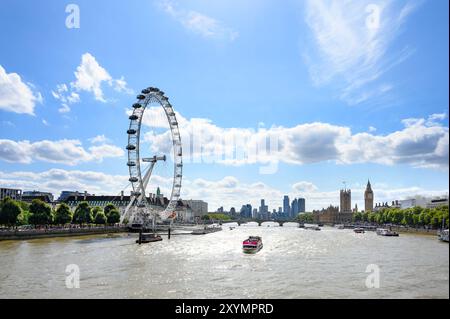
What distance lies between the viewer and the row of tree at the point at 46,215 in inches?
2940

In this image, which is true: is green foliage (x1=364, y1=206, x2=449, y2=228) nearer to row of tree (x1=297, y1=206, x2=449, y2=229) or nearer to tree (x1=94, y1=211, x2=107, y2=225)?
row of tree (x1=297, y1=206, x2=449, y2=229)

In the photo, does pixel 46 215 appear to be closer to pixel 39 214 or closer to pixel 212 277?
pixel 39 214

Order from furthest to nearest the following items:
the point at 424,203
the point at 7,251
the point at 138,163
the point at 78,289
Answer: the point at 424,203 → the point at 138,163 → the point at 7,251 → the point at 78,289

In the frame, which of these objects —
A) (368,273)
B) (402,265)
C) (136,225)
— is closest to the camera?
(368,273)

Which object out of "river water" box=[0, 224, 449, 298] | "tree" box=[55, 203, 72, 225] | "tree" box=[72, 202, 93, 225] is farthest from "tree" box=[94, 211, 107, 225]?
"river water" box=[0, 224, 449, 298]

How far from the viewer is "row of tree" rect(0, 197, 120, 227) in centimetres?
7469

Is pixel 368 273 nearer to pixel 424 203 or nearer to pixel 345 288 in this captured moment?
pixel 345 288

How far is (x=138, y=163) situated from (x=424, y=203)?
136978mm

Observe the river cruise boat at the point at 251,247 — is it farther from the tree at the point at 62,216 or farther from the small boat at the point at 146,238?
the tree at the point at 62,216

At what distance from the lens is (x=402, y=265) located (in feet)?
140

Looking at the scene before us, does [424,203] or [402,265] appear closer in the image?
[402,265]
